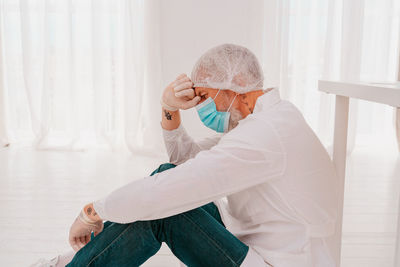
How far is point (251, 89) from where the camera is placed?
1.25 m

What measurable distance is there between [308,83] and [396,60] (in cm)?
75

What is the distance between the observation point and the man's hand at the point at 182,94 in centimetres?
135

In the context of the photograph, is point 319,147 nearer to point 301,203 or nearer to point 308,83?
point 301,203

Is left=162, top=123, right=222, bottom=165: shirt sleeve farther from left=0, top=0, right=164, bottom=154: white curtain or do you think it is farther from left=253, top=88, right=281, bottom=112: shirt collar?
left=0, top=0, right=164, bottom=154: white curtain

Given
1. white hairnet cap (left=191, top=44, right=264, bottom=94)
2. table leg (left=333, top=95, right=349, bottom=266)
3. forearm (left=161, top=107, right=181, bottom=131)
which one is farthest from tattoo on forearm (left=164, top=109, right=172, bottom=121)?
table leg (left=333, top=95, right=349, bottom=266)

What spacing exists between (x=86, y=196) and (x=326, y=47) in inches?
90.3

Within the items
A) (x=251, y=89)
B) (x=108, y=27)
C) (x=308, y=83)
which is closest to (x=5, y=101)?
(x=108, y=27)

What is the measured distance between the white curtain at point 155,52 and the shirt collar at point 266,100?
258cm

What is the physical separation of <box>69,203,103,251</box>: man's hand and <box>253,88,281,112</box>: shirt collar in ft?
1.68

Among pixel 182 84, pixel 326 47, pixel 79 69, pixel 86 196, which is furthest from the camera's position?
pixel 79 69

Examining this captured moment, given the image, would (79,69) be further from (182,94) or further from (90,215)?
(90,215)

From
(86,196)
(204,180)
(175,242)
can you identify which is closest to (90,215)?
(175,242)

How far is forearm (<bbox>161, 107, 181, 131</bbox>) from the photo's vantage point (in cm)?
154

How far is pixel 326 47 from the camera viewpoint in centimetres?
365
